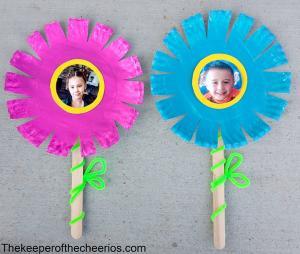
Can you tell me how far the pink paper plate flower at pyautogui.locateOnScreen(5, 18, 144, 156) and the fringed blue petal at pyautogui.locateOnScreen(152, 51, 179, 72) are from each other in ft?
0.11

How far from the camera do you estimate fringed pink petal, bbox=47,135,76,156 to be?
27.7 inches

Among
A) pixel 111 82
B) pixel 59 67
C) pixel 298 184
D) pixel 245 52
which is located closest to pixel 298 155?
pixel 298 184

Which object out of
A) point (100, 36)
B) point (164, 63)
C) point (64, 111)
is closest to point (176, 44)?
point (164, 63)

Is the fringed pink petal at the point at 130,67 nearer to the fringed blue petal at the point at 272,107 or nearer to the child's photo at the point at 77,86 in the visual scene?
the child's photo at the point at 77,86

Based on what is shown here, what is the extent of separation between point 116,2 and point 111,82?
6.7 inches

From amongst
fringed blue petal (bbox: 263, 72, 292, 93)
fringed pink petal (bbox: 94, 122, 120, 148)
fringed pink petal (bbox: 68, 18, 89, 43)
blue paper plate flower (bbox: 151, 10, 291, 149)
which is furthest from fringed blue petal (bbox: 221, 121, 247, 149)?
fringed pink petal (bbox: 68, 18, 89, 43)

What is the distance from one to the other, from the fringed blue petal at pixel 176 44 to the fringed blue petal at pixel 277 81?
0.53 ft

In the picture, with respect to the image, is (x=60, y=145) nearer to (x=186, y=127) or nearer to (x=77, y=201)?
(x=77, y=201)

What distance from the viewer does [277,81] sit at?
69 centimetres

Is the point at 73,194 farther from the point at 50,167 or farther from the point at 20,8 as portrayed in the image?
the point at 20,8

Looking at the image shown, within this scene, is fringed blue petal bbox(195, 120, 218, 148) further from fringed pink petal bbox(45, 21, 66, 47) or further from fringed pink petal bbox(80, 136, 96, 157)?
fringed pink petal bbox(45, 21, 66, 47)

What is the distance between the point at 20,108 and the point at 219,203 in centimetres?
43

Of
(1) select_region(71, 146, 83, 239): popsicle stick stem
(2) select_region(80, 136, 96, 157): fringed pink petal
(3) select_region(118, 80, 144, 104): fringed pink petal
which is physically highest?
(3) select_region(118, 80, 144, 104): fringed pink petal

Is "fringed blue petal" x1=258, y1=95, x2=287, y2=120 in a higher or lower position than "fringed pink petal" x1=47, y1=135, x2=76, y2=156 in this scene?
higher
